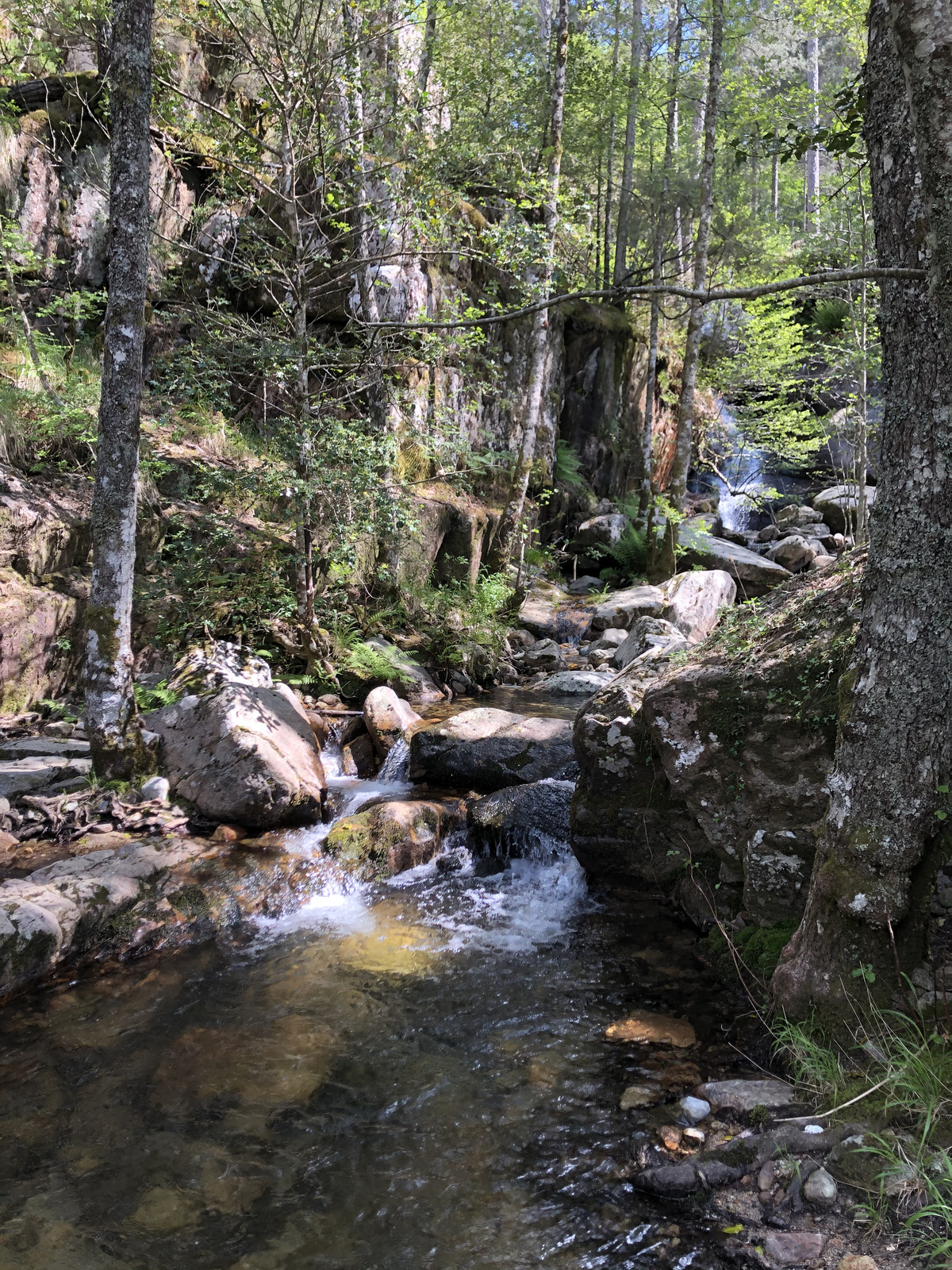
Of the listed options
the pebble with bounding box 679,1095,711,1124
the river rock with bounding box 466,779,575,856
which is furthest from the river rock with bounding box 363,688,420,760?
the pebble with bounding box 679,1095,711,1124

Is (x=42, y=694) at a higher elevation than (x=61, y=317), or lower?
lower

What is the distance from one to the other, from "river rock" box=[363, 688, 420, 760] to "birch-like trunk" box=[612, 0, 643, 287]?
13.9 meters

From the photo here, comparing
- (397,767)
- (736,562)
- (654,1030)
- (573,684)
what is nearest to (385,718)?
(397,767)

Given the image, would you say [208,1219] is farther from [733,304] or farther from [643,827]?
[733,304]

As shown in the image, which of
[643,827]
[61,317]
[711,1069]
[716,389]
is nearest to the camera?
[711,1069]

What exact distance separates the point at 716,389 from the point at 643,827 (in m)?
20.0

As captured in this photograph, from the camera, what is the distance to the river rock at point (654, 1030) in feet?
13.2

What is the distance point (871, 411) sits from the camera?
20.6 meters

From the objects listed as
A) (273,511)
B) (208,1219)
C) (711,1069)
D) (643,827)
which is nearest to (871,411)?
(273,511)

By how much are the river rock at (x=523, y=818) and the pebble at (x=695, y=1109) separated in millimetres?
3143

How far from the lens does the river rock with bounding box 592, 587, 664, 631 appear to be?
518 inches

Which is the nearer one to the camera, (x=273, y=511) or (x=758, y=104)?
(x=273, y=511)

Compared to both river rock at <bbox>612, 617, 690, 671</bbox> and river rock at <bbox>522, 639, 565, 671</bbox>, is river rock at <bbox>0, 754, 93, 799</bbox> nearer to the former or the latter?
river rock at <bbox>612, 617, 690, 671</bbox>

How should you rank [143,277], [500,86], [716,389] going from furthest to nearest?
[716,389]
[500,86]
[143,277]
